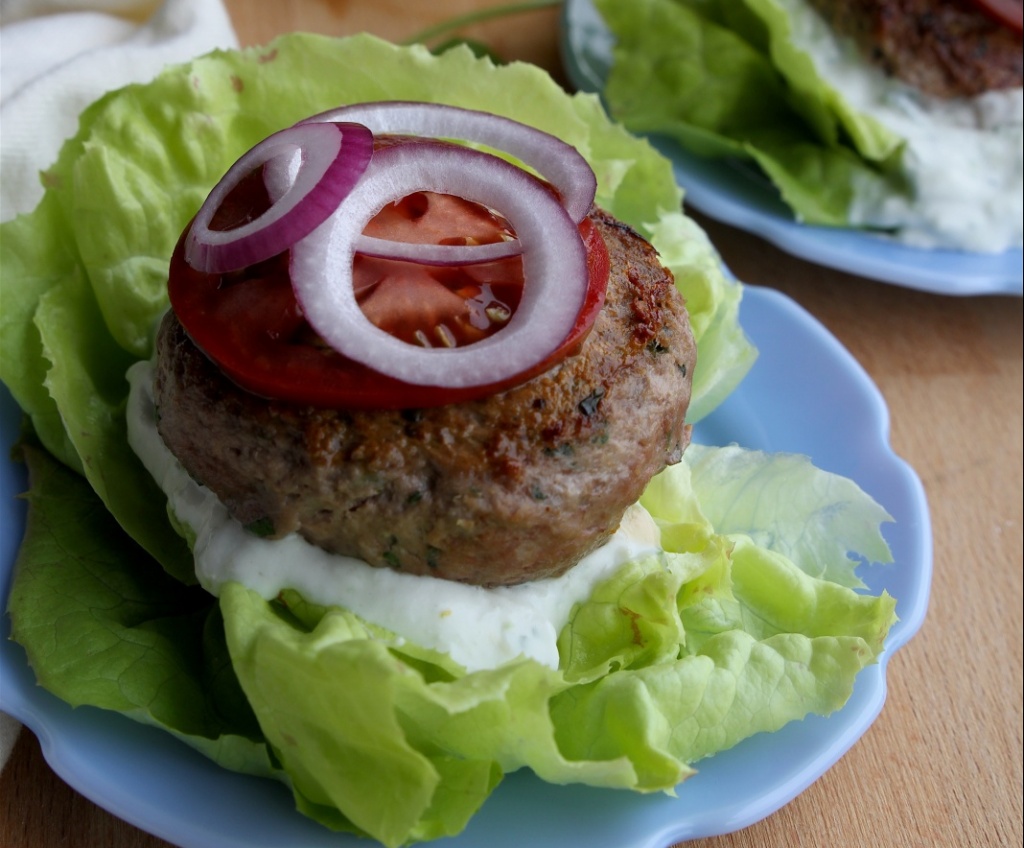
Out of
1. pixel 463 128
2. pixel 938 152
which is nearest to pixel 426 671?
pixel 463 128

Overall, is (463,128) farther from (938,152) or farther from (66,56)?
(938,152)

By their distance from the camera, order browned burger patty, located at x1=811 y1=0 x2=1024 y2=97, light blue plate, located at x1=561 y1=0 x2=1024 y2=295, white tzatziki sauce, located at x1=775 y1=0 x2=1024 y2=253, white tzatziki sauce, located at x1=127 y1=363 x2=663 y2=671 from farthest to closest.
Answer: browned burger patty, located at x1=811 y1=0 x2=1024 y2=97, white tzatziki sauce, located at x1=775 y1=0 x2=1024 y2=253, light blue plate, located at x1=561 y1=0 x2=1024 y2=295, white tzatziki sauce, located at x1=127 y1=363 x2=663 y2=671

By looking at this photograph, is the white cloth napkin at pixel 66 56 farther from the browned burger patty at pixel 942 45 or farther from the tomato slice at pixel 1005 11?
the tomato slice at pixel 1005 11

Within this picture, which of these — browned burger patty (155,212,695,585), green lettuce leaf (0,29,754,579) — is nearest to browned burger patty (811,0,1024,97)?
green lettuce leaf (0,29,754,579)

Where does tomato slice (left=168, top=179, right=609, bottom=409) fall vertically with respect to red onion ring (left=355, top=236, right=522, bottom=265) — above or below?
below

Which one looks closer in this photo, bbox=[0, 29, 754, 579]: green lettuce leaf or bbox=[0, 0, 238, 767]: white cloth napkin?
bbox=[0, 29, 754, 579]: green lettuce leaf

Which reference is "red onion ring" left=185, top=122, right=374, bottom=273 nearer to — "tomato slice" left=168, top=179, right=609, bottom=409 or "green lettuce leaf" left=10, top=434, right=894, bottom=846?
"tomato slice" left=168, top=179, right=609, bottom=409
